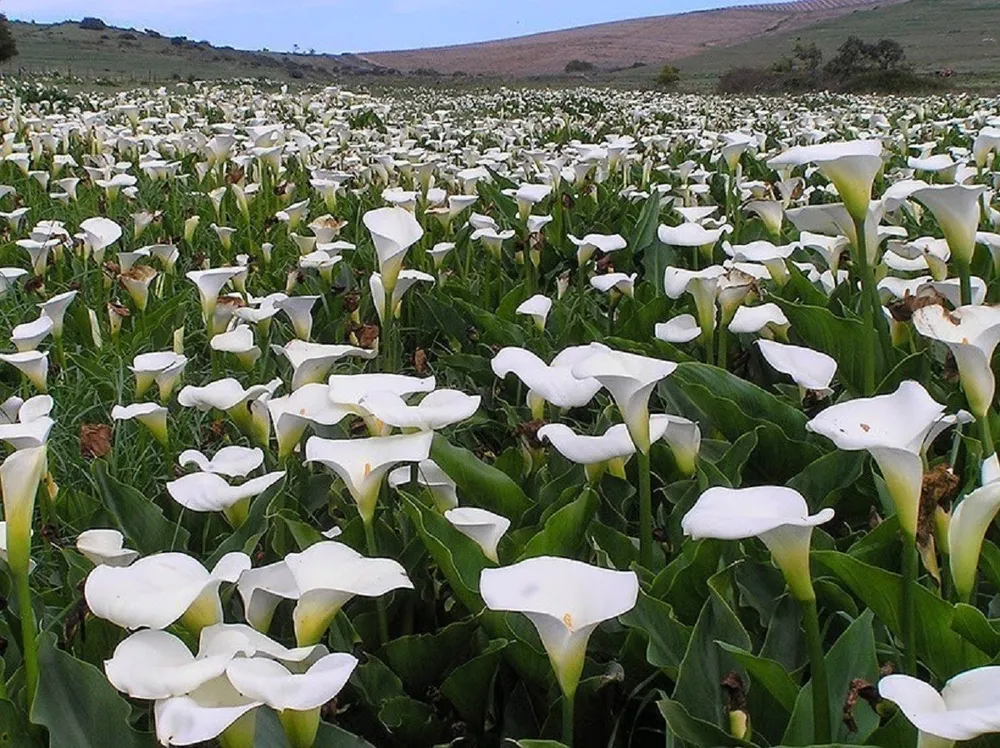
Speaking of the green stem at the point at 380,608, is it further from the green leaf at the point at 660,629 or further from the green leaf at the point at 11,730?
the green leaf at the point at 11,730

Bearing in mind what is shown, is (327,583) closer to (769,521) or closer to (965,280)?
(769,521)

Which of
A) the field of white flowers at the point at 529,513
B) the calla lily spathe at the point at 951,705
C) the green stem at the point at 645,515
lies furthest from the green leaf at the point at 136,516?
the calla lily spathe at the point at 951,705

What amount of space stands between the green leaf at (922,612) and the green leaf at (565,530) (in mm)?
392

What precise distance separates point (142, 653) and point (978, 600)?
1168 mm

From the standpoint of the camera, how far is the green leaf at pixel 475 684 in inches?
51.0

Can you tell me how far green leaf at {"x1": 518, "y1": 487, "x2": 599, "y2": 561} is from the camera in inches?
56.8

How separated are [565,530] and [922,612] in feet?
1.69

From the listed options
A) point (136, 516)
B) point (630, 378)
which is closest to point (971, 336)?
point (630, 378)

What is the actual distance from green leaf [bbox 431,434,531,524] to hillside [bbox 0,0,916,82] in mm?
18289

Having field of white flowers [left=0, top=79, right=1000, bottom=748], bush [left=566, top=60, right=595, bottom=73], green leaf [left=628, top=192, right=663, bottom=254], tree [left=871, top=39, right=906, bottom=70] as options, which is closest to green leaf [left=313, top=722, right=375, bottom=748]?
field of white flowers [left=0, top=79, right=1000, bottom=748]

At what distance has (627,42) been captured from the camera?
52.0m

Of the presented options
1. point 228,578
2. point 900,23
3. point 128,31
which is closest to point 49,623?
point 228,578

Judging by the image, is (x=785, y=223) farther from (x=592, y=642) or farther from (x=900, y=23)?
(x=900, y=23)

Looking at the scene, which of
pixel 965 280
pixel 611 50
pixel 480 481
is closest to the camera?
pixel 480 481
